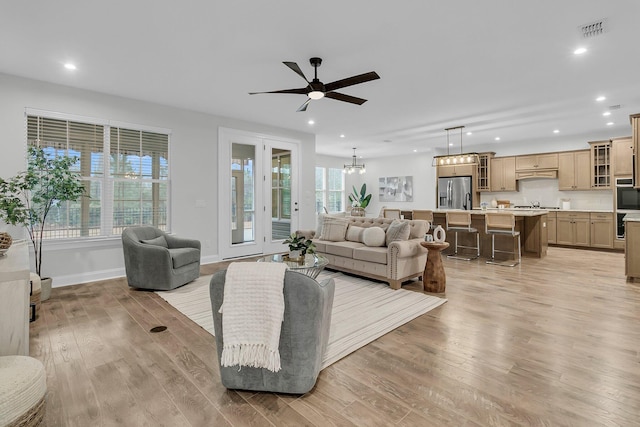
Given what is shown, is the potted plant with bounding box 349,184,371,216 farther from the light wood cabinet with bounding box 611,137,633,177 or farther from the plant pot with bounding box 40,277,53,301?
the plant pot with bounding box 40,277,53,301

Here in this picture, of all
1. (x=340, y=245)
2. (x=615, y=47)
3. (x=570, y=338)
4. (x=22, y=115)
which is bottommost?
(x=570, y=338)

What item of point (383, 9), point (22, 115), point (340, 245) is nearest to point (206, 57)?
point (383, 9)

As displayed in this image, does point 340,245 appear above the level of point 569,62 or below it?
below

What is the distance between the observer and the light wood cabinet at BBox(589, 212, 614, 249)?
6.75 metres

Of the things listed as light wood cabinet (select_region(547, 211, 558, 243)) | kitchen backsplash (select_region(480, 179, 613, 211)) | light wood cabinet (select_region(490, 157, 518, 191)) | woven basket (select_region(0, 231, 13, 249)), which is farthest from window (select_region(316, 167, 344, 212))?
woven basket (select_region(0, 231, 13, 249))

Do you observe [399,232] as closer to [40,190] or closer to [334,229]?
[334,229]

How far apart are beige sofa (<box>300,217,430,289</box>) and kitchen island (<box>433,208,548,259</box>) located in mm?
2404

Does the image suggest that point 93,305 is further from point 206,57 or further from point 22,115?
point 206,57

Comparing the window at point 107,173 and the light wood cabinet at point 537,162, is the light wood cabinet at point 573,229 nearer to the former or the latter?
the light wood cabinet at point 537,162

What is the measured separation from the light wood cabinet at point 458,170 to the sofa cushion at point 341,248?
212 inches

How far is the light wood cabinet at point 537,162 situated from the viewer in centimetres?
759

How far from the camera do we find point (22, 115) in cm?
402

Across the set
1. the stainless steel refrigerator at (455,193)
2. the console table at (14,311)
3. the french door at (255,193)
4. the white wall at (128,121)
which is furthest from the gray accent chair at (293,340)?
the stainless steel refrigerator at (455,193)

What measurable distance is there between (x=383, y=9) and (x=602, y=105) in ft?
15.9
